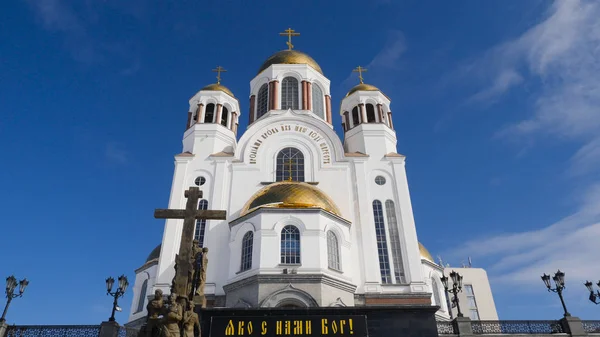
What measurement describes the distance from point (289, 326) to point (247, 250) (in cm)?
581

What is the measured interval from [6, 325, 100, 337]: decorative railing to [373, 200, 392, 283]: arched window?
12884mm

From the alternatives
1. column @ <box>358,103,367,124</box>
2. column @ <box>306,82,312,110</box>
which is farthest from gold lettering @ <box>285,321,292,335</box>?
column @ <box>306,82,312,110</box>

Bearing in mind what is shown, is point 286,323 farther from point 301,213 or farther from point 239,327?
point 301,213

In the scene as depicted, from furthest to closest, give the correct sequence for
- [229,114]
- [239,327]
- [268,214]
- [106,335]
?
[229,114] → [268,214] → [106,335] → [239,327]

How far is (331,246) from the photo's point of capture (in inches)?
805

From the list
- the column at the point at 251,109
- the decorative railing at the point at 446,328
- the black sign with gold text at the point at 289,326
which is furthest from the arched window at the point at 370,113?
the black sign with gold text at the point at 289,326

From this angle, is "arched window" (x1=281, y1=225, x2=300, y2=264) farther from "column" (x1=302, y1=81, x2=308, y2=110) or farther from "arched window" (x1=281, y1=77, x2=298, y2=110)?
"arched window" (x1=281, y1=77, x2=298, y2=110)

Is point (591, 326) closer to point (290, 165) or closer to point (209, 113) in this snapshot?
point (290, 165)

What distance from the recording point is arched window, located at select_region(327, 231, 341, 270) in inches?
784

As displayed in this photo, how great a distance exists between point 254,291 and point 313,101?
15765mm

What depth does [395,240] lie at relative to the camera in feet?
73.5

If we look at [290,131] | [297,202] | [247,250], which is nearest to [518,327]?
[297,202]

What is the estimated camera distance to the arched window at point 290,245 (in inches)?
756

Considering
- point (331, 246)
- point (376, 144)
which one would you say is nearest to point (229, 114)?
point (376, 144)
